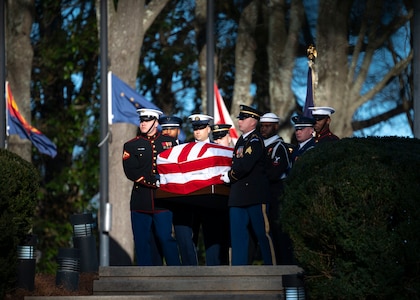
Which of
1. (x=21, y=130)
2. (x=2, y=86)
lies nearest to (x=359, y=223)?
(x=2, y=86)

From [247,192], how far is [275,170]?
736 mm

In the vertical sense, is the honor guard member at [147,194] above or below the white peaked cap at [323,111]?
below

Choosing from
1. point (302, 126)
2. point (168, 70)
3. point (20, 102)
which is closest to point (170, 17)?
point (168, 70)

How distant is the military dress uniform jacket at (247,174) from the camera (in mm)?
12461

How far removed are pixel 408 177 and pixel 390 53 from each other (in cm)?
1522

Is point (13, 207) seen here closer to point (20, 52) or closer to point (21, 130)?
point (21, 130)

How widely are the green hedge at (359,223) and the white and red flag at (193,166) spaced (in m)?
2.74

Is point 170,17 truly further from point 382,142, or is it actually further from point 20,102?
point 382,142

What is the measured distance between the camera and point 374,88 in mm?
23438

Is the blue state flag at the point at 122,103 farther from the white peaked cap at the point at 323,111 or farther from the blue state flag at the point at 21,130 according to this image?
the white peaked cap at the point at 323,111

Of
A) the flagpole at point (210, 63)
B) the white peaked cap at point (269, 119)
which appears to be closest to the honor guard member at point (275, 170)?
the white peaked cap at point (269, 119)

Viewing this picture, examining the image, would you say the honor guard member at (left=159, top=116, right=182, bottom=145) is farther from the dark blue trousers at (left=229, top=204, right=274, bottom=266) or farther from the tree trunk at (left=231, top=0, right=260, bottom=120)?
the tree trunk at (left=231, top=0, right=260, bottom=120)

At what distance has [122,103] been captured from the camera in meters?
19.9

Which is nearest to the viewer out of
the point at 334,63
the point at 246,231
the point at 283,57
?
the point at 246,231
